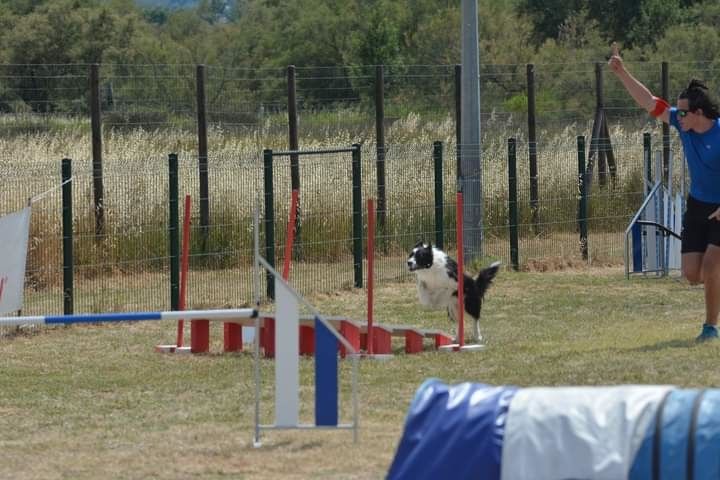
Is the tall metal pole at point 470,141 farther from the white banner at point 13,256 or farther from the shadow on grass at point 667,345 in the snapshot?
the shadow on grass at point 667,345

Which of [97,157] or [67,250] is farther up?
[97,157]

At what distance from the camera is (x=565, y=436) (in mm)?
5734

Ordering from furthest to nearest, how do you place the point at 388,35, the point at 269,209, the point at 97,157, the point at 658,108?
the point at 388,35 → the point at 97,157 → the point at 269,209 → the point at 658,108

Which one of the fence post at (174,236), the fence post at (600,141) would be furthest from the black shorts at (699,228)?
the fence post at (600,141)

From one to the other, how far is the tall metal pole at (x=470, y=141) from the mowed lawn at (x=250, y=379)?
2.68 metres

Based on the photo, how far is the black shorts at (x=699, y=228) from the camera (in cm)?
1074

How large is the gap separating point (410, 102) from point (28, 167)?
1381cm

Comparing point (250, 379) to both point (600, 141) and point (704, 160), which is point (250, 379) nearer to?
point (704, 160)

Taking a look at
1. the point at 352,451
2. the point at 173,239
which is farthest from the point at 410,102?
the point at 352,451

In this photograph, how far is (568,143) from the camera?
931 inches

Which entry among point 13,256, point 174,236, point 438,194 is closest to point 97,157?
point 174,236

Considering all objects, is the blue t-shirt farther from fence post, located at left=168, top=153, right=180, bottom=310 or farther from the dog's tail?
fence post, located at left=168, top=153, right=180, bottom=310

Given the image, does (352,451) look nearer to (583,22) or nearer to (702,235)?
(702,235)

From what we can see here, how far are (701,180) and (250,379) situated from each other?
3694mm
